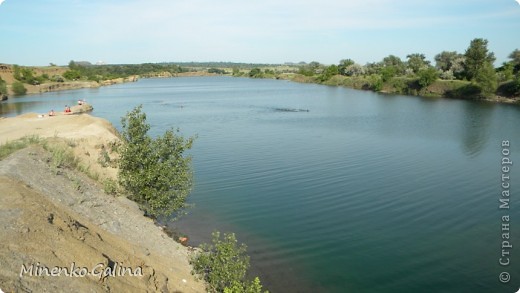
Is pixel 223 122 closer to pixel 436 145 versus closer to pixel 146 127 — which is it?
pixel 436 145

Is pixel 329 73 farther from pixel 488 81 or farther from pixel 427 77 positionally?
pixel 488 81

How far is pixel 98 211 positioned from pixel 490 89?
8027cm

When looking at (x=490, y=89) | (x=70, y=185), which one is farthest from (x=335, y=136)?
(x=490, y=89)

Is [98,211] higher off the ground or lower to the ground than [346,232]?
higher

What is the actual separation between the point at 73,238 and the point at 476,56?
323ft

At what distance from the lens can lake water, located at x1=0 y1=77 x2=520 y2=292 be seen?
16.4 m

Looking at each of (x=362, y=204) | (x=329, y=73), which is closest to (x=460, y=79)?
(x=329, y=73)

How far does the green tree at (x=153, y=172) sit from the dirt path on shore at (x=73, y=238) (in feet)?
2.85

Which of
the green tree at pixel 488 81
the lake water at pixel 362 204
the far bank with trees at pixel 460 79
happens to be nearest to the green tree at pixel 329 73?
the far bank with trees at pixel 460 79

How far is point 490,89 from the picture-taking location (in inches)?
3068

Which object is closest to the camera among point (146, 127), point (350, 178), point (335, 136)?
point (146, 127)

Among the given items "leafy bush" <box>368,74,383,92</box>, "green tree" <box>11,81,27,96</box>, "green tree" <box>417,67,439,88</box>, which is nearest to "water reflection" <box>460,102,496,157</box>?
"green tree" <box>417,67,439,88</box>

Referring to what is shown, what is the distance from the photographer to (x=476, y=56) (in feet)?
300

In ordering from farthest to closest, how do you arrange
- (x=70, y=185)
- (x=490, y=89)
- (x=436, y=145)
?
1. (x=490, y=89)
2. (x=436, y=145)
3. (x=70, y=185)
